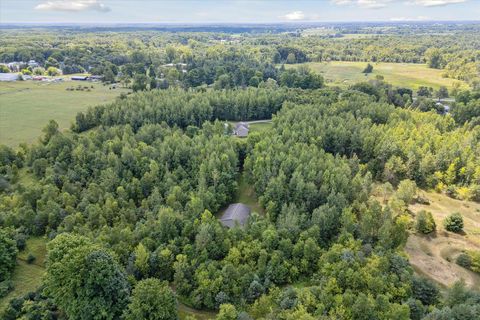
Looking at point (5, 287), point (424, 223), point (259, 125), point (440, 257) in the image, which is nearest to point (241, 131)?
point (259, 125)

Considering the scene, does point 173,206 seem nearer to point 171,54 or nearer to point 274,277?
point 274,277

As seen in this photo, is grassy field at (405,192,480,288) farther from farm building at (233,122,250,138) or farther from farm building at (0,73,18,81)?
farm building at (0,73,18,81)

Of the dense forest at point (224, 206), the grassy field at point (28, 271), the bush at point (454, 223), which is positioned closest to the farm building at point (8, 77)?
the dense forest at point (224, 206)

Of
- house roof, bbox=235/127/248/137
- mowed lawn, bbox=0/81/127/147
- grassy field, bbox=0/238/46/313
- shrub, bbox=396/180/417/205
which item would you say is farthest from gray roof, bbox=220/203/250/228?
mowed lawn, bbox=0/81/127/147

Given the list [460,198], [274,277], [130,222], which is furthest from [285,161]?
[460,198]

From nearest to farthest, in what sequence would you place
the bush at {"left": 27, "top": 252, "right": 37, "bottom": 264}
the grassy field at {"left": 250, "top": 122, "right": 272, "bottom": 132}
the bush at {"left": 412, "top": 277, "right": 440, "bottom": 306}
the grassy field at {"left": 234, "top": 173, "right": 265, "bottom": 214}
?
1. the bush at {"left": 412, "top": 277, "right": 440, "bottom": 306}
2. the bush at {"left": 27, "top": 252, "right": 37, "bottom": 264}
3. the grassy field at {"left": 234, "top": 173, "right": 265, "bottom": 214}
4. the grassy field at {"left": 250, "top": 122, "right": 272, "bottom": 132}

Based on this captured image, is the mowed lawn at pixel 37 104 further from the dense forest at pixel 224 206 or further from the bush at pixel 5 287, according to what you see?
the bush at pixel 5 287
